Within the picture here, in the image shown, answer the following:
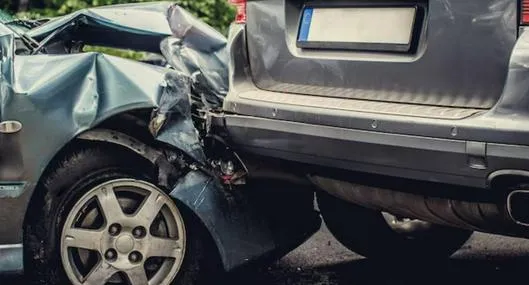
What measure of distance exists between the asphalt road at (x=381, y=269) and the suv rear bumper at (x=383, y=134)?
0.94m

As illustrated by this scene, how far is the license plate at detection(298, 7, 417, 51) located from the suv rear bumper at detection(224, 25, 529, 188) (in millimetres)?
243

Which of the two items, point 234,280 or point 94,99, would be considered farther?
point 234,280

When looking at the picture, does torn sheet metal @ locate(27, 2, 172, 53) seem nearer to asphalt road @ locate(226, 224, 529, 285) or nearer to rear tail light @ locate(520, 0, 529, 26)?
asphalt road @ locate(226, 224, 529, 285)

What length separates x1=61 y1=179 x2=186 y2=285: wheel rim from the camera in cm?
438

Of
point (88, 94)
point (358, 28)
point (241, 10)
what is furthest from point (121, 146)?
point (358, 28)

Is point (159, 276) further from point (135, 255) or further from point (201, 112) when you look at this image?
point (201, 112)

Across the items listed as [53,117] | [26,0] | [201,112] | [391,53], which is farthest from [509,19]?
[26,0]

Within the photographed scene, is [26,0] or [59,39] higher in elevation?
[59,39]

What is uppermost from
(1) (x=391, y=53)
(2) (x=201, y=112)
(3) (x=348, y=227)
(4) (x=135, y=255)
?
(1) (x=391, y=53)

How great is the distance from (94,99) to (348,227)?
1.55 m

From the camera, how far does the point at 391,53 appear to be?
3.93 m

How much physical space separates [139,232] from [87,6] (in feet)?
18.1

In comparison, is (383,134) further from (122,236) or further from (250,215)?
(122,236)

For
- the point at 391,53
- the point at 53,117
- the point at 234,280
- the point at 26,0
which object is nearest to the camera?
the point at 391,53
